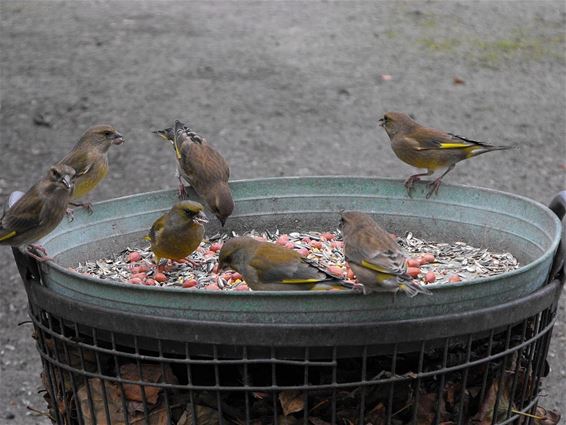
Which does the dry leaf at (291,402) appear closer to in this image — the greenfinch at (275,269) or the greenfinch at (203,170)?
the greenfinch at (275,269)

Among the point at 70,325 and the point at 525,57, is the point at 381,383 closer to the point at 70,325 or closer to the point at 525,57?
the point at 70,325

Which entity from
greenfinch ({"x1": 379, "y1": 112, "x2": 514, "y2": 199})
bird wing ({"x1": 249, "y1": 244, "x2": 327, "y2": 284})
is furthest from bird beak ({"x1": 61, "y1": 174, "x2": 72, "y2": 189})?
greenfinch ({"x1": 379, "y1": 112, "x2": 514, "y2": 199})

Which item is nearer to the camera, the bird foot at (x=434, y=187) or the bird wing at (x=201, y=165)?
the bird foot at (x=434, y=187)

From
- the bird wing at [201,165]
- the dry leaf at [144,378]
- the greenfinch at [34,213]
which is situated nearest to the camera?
the dry leaf at [144,378]

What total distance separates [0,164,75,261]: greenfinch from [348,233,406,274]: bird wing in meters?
1.21

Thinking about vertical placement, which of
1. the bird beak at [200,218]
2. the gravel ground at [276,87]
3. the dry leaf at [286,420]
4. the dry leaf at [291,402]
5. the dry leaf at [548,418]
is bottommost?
the gravel ground at [276,87]

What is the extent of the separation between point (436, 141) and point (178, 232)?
184 cm

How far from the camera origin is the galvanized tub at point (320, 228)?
2.54 m

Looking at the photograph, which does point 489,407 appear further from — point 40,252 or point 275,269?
point 40,252

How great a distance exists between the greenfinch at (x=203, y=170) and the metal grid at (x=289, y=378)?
1069mm

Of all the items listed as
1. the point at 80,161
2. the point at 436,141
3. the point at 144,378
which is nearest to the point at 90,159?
the point at 80,161

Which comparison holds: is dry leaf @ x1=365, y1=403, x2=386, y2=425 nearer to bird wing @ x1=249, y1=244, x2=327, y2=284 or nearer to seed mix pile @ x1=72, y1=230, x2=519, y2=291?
bird wing @ x1=249, y1=244, x2=327, y2=284

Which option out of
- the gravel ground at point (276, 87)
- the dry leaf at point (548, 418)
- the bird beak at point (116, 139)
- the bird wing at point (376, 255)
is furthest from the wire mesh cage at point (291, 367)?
the gravel ground at point (276, 87)

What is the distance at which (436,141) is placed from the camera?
4688 millimetres
